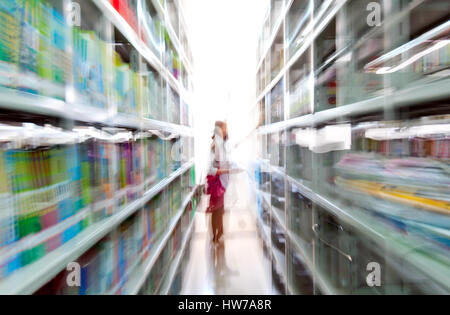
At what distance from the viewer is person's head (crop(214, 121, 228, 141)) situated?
212cm

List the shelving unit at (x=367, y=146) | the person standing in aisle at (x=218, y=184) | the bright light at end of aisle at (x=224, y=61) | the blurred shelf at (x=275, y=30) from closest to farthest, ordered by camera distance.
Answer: the shelving unit at (x=367, y=146) → the blurred shelf at (x=275, y=30) → the person standing in aisle at (x=218, y=184) → the bright light at end of aisle at (x=224, y=61)

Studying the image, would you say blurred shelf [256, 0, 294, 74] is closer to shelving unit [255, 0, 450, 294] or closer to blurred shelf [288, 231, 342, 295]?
shelving unit [255, 0, 450, 294]

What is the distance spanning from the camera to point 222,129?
84.7 inches

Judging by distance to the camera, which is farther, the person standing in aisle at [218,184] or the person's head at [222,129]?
the person's head at [222,129]

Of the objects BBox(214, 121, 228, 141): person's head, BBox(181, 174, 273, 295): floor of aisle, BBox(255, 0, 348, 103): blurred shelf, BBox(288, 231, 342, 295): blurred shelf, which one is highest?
BBox(255, 0, 348, 103): blurred shelf

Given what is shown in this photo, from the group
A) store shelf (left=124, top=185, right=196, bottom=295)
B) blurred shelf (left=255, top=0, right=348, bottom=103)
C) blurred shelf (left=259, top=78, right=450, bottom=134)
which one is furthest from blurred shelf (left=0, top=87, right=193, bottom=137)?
blurred shelf (left=255, top=0, right=348, bottom=103)

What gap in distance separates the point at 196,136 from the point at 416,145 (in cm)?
245

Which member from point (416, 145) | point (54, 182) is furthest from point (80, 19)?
point (416, 145)

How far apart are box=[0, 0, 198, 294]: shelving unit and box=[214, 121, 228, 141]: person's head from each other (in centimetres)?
44

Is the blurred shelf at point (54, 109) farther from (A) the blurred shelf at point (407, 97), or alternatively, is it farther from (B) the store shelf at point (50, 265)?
(A) the blurred shelf at point (407, 97)

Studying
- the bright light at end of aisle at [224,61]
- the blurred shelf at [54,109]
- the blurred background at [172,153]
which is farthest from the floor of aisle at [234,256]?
the blurred shelf at [54,109]

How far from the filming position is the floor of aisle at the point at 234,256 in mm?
1378

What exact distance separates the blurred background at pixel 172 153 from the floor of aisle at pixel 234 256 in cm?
3

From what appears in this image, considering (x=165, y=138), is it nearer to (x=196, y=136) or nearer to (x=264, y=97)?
(x=196, y=136)
